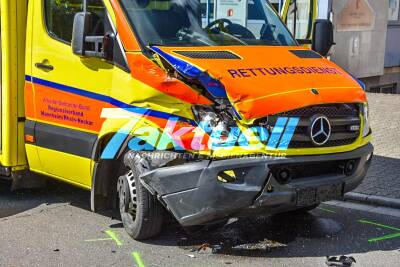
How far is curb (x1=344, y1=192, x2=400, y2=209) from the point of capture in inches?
257

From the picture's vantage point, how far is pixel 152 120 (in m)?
4.79

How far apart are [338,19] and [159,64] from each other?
32.5 feet

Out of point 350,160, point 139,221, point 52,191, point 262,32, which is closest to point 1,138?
point 52,191

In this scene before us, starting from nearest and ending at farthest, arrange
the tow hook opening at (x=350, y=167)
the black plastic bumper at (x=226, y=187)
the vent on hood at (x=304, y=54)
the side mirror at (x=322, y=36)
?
the black plastic bumper at (x=226, y=187) < the tow hook opening at (x=350, y=167) < the vent on hood at (x=304, y=54) < the side mirror at (x=322, y=36)

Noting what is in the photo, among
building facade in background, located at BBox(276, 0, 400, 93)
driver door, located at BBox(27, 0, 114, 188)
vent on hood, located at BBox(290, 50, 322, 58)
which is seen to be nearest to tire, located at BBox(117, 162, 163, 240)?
driver door, located at BBox(27, 0, 114, 188)

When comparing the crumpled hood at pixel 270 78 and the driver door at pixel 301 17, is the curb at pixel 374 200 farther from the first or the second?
the crumpled hood at pixel 270 78

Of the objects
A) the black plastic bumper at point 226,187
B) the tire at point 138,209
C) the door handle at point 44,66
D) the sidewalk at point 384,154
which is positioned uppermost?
the door handle at point 44,66

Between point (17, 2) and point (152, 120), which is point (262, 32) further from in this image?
point (17, 2)

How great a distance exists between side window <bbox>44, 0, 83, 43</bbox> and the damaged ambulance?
0.01m

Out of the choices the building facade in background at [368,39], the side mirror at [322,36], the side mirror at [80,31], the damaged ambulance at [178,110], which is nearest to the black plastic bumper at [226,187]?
the damaged ambulance at [178,110]

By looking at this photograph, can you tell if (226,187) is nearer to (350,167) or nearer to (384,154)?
(350,167)

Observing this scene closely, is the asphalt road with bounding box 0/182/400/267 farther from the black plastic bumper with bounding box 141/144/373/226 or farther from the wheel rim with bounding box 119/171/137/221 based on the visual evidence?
the black plastic bumper with bounding box 141/144/373/226

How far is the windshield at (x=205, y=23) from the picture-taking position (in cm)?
516

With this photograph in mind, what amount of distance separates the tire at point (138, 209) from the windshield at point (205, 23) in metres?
1.16
